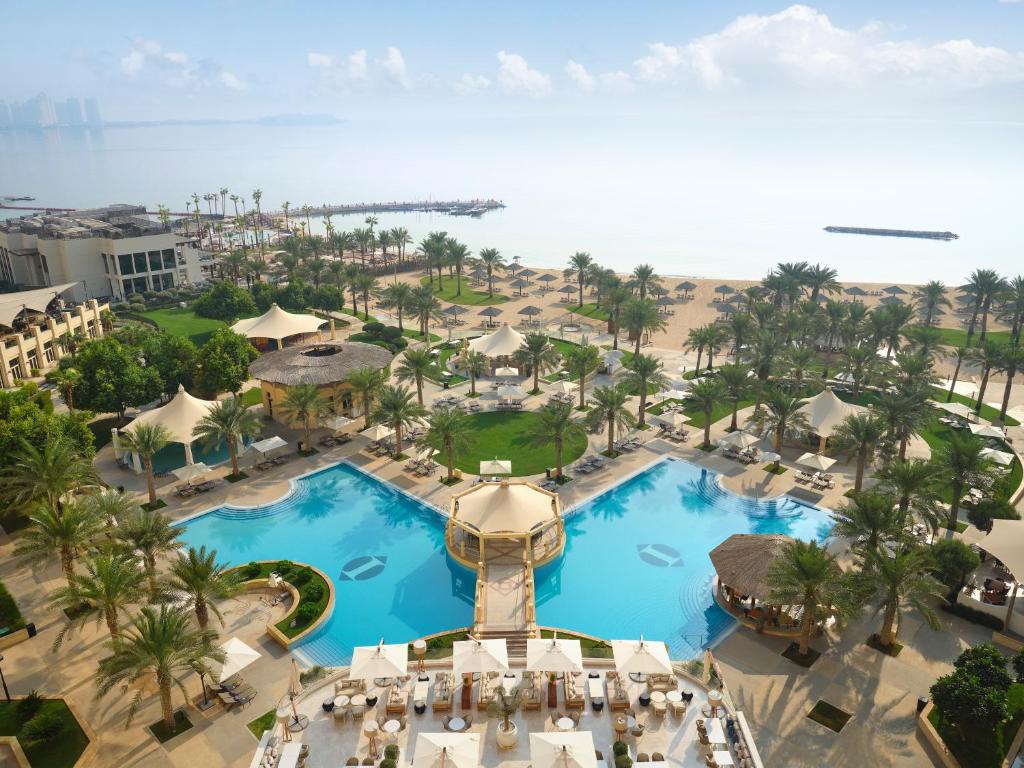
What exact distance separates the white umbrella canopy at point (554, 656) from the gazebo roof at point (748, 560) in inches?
328

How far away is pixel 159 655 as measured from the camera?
2162 cm

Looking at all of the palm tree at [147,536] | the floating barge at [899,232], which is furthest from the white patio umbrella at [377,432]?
the floating barge at [899,232]

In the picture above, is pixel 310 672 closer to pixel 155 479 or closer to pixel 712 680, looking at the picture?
pixel 712 680

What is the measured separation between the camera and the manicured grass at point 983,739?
2131cm

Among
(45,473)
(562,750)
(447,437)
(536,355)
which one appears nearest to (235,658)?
(562,750)

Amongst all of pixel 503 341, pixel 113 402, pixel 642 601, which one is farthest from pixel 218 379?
pixel 642 601

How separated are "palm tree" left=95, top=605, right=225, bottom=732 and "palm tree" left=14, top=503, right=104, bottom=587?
290 inches

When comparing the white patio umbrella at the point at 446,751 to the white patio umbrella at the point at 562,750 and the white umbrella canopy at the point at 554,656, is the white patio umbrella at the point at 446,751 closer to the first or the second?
the white patio umbrella at the point at 562,750

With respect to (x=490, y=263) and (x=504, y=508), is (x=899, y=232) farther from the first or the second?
(x=504, y=508)

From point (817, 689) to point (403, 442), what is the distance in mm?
27656

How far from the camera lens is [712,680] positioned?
24.3 meters

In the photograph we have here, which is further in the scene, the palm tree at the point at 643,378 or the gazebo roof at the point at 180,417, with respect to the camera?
the palm tree at the point at 643,378

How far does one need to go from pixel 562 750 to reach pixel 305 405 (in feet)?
92.9

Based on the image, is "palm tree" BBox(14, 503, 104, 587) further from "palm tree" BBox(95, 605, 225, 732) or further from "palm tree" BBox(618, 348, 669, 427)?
"palm tree" BBox(618, 348, 669, 427)
